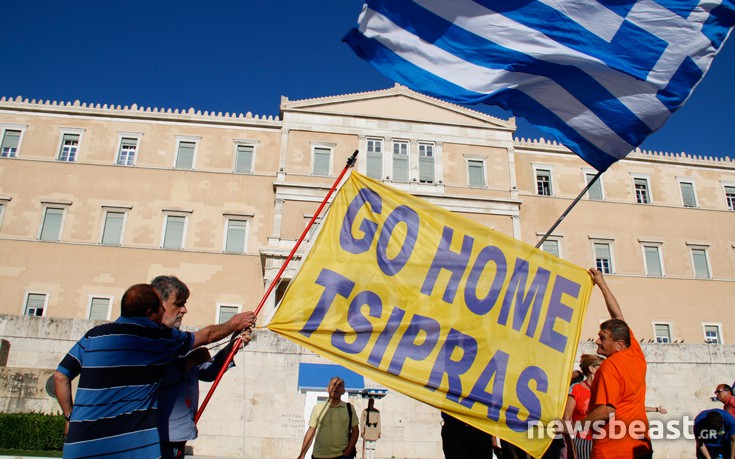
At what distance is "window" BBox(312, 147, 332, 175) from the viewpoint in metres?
28.4

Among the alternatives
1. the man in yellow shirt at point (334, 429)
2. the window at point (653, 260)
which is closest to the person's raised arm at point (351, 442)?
the man in yellow shirt at point (334, 429)

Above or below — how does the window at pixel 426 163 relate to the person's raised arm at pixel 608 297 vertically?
above

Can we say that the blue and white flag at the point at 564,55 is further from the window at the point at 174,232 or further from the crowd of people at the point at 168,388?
the window at the point at 174,232

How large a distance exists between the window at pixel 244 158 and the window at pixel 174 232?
3.59 m

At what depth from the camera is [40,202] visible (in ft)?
88.2

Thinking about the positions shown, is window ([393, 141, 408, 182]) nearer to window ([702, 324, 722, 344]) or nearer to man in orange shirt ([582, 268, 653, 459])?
window ([702, 324, 722, 344])

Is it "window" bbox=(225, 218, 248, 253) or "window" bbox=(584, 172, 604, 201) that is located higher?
"window" bbox=(584, 172, 604, 201)

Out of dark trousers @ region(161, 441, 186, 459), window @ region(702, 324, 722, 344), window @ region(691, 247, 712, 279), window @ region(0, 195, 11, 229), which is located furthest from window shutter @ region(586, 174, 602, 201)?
dark trousers @ region(161, 441, 186, 459)

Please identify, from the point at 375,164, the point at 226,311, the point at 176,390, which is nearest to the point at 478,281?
the point at 176,390

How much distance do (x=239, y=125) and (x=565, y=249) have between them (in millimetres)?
17411

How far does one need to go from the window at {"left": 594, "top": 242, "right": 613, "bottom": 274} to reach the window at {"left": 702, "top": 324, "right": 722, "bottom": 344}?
5.24 metres

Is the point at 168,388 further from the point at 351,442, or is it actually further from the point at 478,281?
the point at 351,442

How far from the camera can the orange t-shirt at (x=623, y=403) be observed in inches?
161

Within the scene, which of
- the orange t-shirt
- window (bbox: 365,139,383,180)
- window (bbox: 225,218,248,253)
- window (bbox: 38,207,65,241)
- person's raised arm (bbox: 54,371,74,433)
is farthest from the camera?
window (bbox: 365,139,383,180)
